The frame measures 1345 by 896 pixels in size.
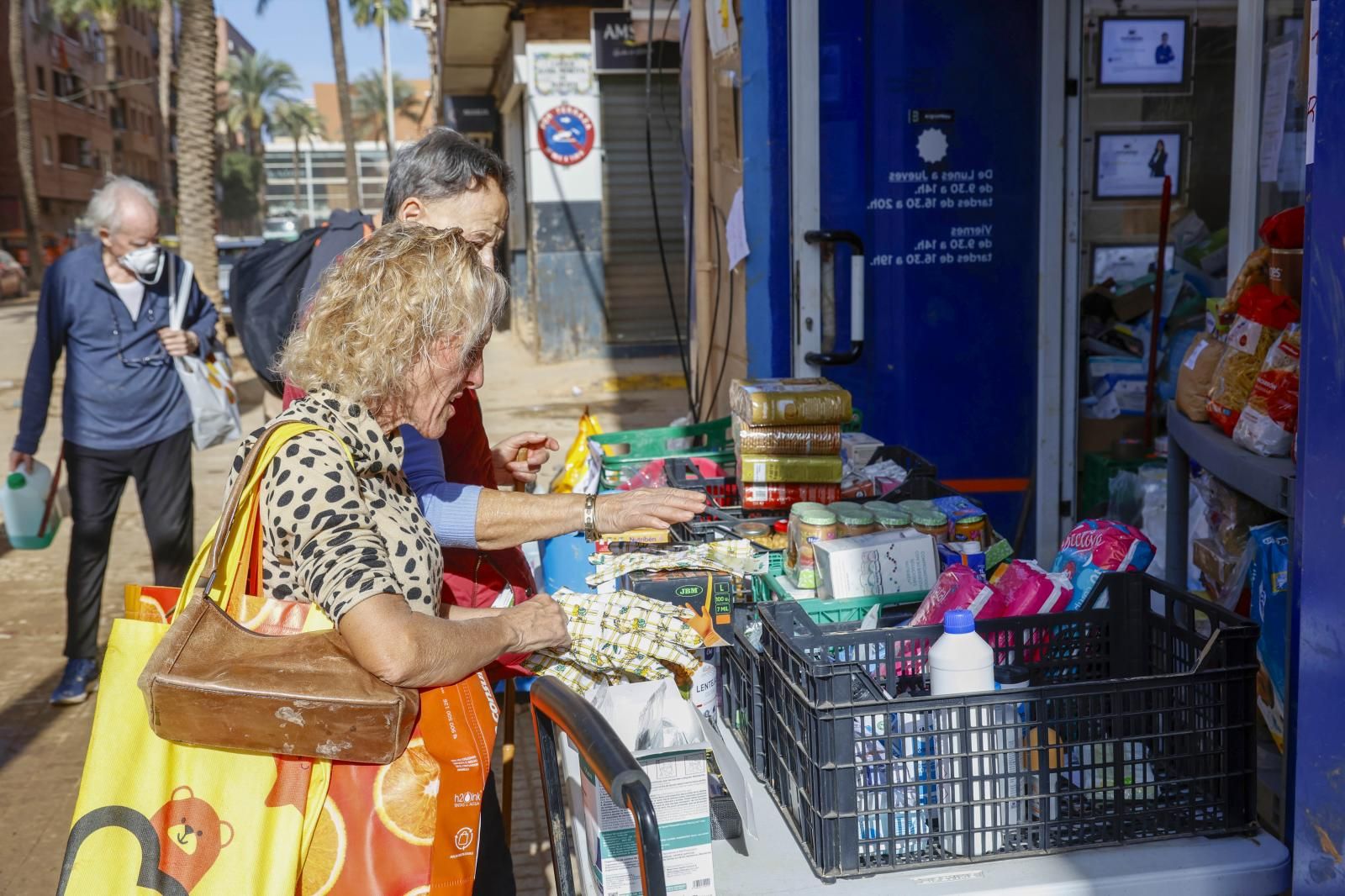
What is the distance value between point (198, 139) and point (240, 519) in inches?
595

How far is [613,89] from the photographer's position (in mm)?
16469

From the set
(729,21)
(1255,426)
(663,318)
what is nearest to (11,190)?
(663,318)

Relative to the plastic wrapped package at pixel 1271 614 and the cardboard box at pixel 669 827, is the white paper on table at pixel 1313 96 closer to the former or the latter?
the plastic wrapped package at pixel 1271 614

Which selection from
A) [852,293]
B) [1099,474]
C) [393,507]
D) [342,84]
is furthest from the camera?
[342,84]

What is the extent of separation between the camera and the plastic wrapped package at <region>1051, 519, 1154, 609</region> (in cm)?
222

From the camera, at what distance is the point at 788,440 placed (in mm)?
3201

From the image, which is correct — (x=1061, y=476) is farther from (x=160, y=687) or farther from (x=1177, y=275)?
(x=160, y=687)

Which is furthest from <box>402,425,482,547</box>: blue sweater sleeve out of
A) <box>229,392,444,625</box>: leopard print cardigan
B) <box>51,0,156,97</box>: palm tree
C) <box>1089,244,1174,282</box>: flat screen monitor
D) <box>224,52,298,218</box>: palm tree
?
<box>224,52,298,218</box>: palm tree

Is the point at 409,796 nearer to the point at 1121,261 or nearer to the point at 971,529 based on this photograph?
the point at 971,529

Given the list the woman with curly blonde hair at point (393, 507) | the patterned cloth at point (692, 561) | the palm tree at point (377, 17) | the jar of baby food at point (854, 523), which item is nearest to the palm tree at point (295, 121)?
the palm tree at point (377, 17)

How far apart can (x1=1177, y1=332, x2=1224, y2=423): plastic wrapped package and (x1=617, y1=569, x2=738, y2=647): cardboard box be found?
4.08ft

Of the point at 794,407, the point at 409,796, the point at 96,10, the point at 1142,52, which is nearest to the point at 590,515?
the point at 794,407

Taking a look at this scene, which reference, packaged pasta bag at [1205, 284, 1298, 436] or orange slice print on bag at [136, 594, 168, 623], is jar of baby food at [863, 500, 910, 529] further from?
orange slice print on bag at [136, 594, 168, 623]

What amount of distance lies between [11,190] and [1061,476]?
55.0 m
